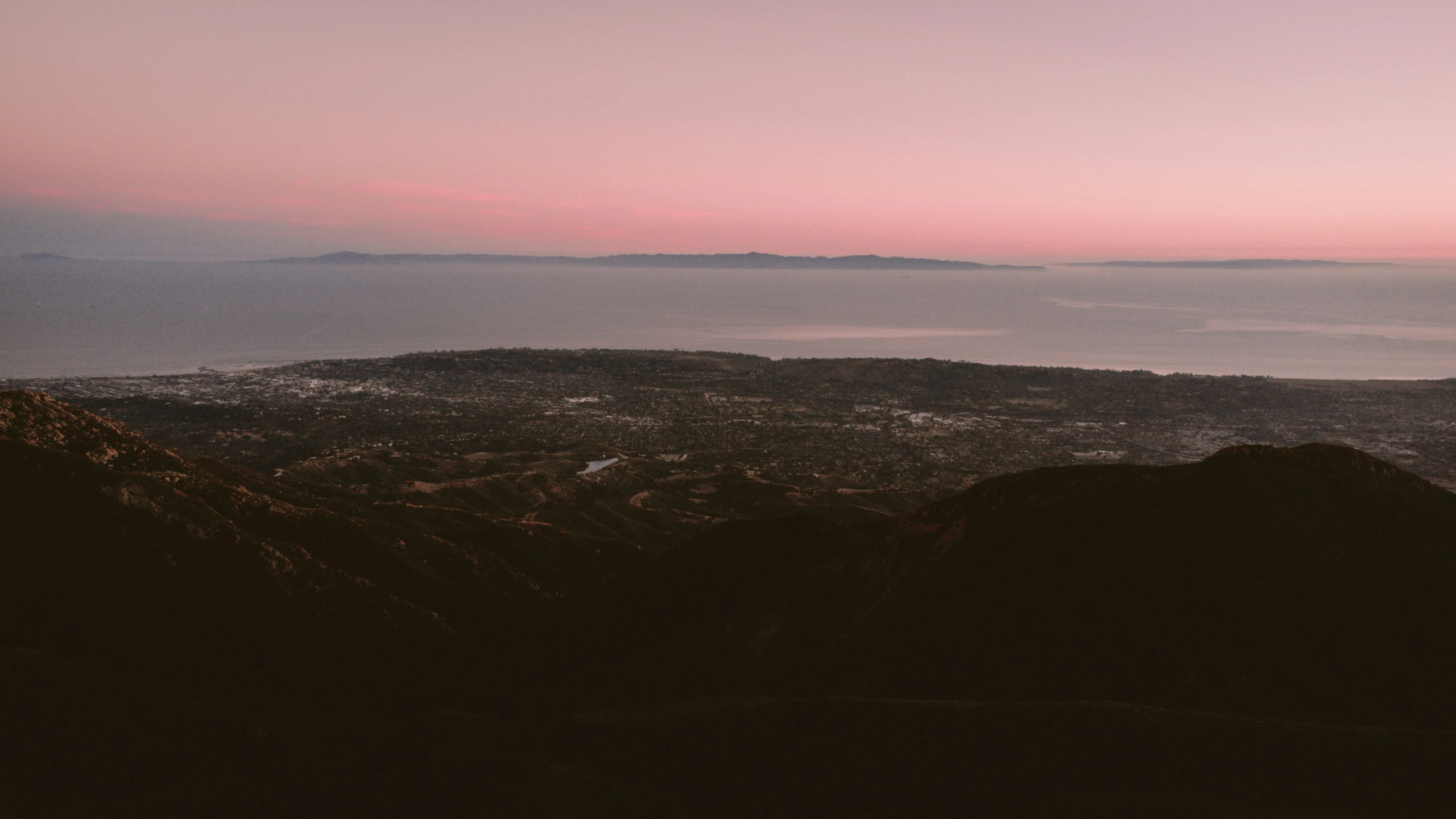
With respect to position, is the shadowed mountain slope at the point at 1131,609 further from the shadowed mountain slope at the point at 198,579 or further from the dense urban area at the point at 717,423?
the dense urban area at the point at 717,423

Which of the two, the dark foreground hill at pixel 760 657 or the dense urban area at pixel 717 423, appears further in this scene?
the dense urban area at pixel 717 423

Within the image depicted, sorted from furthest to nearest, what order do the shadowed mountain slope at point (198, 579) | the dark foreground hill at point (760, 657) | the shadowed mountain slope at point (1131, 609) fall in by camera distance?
the shadowed mountain slope at point (198, 579)
the shadowed mountain slope at point (1131, 609)
the dark foreground hill at point (760, 657)

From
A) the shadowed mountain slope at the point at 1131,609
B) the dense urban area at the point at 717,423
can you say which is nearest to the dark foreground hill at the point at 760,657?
the shadowed mountain slope at the point at 1131,609

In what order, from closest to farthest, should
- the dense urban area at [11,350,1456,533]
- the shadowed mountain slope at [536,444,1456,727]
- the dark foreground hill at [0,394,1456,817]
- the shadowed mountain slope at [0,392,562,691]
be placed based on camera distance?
the dark foreground hill at [0,394,1456,817]
the shadowed mountain slope at [536,444,1456,727]
the shadowed mountain slope at [0,392,562,691]
the dense urban area at [11,350,1456,533]

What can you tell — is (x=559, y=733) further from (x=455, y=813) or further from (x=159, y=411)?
(x=159, y=411)

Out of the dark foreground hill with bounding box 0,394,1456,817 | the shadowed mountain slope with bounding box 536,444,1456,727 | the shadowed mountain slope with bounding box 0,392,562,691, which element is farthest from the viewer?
the shadowed mountain slope with bounding box 0,392,562,691

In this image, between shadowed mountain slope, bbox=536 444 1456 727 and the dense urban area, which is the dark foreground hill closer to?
shadowed mountain slope, bbox=536 444 1456 727

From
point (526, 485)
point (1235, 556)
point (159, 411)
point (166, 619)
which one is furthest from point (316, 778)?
point (159, 411)

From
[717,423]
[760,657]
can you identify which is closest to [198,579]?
[760,657]

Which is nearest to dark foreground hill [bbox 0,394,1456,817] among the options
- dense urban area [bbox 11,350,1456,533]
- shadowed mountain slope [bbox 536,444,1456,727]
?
shadowed mountain slope [bbox 536,444,1456,727]

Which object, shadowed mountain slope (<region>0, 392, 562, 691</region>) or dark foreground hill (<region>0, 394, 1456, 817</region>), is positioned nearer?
dark foreground hill (<region>0, 394, 1456, 817</region>)
